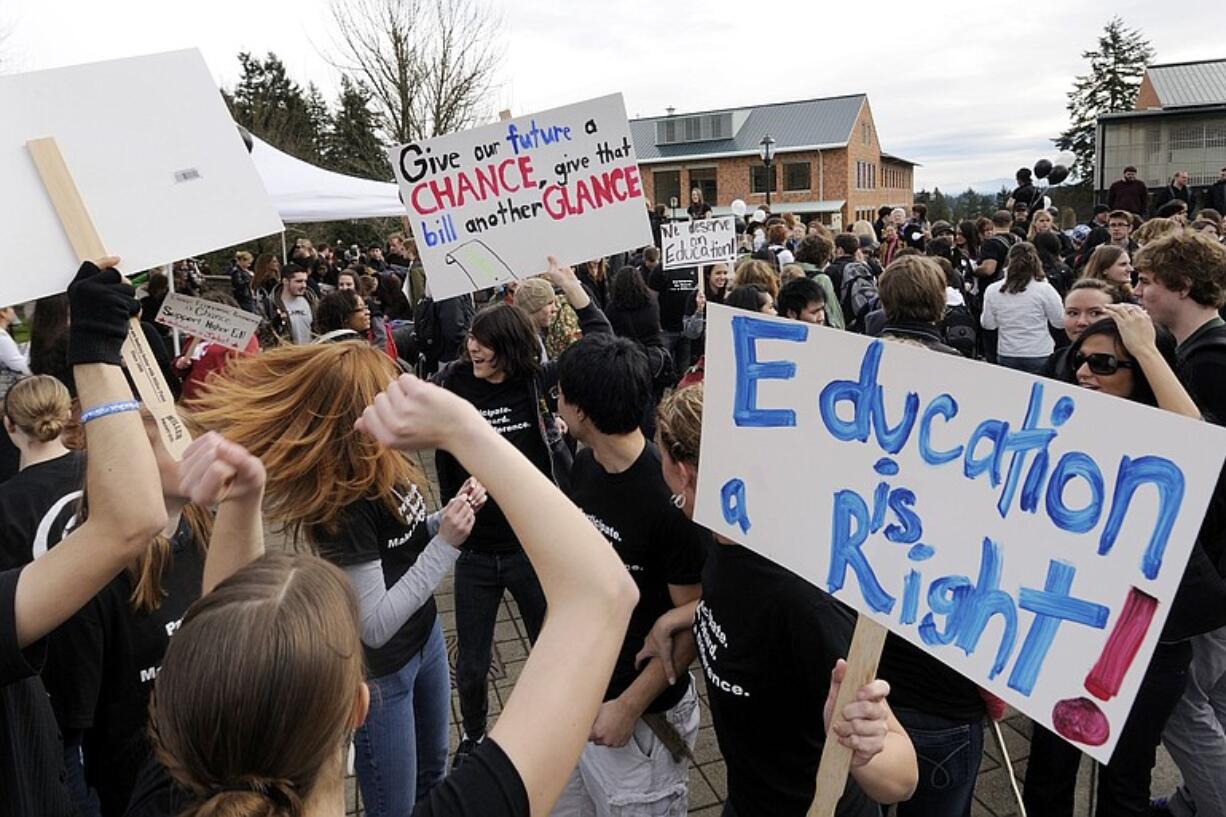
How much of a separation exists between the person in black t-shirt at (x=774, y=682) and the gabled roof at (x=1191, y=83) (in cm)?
3384

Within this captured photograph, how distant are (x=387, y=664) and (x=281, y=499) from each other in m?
0.61

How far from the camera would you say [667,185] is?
183 ft

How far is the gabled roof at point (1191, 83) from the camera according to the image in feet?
94.1

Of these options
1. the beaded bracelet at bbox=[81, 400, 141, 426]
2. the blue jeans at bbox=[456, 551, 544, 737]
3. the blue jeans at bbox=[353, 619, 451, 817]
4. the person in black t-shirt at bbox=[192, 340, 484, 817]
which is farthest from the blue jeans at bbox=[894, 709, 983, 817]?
the beaded bracelet at bbox=[81, 400, 141, 426]

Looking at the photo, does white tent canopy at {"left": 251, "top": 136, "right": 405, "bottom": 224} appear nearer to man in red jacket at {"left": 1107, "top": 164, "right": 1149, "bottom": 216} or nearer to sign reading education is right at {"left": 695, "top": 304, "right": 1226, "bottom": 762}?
sign reading education is right at {"left": 695, "top": 304, "right": 1226, "bottom": 762}

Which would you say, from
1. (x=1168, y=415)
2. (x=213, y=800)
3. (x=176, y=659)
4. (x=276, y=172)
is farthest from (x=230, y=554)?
(x=276, y=172)

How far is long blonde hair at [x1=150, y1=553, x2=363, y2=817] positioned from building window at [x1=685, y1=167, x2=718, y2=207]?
55253 mm

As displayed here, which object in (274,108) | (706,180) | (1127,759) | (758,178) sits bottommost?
(758,178)

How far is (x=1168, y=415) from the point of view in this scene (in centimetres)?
119

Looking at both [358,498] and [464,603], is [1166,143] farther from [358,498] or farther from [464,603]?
[358,498]

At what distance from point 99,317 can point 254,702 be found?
856 millimetres

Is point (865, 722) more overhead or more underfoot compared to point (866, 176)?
more overhead

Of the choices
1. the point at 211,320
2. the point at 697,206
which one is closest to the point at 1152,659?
the point at 211,320

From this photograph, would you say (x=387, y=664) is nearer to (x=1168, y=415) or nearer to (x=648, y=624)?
(x=648, y=624)
